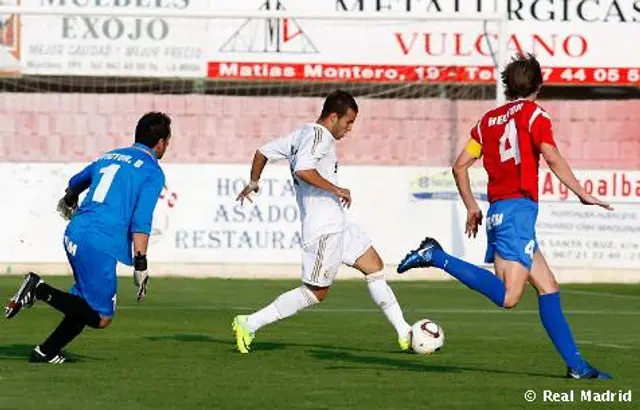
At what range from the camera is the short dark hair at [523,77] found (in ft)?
37.2

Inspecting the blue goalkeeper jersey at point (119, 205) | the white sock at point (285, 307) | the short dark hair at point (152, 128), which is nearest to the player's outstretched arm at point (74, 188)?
the blue goalkeeper jersey at point (119, 205)

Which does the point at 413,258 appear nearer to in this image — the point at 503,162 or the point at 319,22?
the point at 503,162

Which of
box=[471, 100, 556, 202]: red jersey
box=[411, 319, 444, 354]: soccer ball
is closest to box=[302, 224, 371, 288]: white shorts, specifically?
box=[411, 319, 444, 354]: soccer ball

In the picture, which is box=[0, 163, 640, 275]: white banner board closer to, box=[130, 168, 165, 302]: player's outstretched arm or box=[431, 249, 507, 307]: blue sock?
box=[130, 168, 165, 302]: player's outstretched arm

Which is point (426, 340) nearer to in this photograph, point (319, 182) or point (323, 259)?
point (323, 259)

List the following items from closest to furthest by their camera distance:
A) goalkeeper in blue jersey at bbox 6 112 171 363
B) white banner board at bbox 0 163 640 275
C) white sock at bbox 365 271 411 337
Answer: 1. goalkeeper in blue jersey at bbox 6 112 171 363
2. white sock at bbox 365 271 411 337
3. white banner board at bbox 0 163 640 275

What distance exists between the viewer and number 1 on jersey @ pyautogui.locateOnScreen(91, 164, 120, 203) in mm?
12148

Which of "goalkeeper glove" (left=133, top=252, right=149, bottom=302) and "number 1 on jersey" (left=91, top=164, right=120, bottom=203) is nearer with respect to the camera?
"goalkeeper glove" (left=133, top=252, right=149, bottom=302)

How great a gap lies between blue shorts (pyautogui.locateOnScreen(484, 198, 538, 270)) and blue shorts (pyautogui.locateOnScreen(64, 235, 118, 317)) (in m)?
2.53

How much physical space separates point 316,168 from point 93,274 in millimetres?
2084

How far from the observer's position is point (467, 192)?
11578mm

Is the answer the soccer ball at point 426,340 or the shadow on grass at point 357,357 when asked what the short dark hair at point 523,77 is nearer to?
the shadow on grass at point 357,357

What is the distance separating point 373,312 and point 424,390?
7.79 meters
